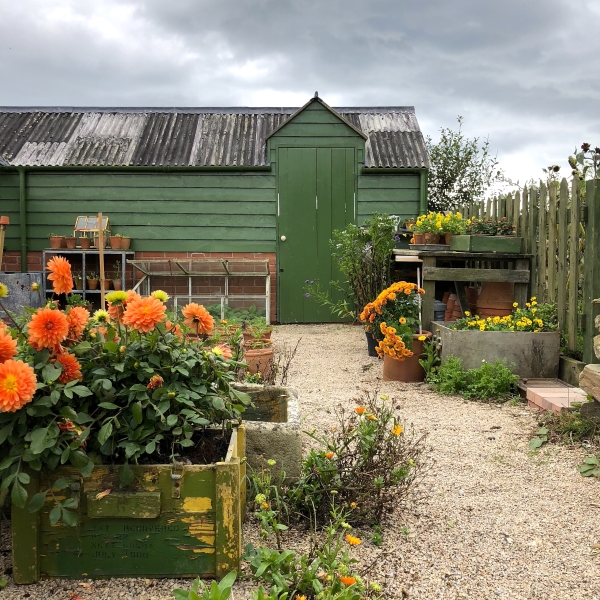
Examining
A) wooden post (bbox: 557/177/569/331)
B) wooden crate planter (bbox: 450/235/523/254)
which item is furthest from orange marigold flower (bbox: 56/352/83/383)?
wooden crate planter (bbox: 450/235/523/254)

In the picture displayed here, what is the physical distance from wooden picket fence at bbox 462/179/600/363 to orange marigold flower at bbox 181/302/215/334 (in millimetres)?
3535

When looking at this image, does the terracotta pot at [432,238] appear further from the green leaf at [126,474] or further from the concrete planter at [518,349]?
the green leaf at [126,474]

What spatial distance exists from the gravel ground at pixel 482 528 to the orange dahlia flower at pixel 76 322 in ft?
2.73

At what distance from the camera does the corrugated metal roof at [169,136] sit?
10.5 metres

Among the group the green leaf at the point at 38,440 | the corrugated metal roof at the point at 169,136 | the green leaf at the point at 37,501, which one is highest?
the corrugated metal roof at the point at 169,136

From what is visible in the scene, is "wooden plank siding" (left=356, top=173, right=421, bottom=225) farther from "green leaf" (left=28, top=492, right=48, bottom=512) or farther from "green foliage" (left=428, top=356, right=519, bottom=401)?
"green leaf" (left=28, top=492, right=48, bottom=512)

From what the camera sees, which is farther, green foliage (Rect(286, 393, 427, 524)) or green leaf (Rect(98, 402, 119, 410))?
green foliage (Rect(286, 393, 427, 524))

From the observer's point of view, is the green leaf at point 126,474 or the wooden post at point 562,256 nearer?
the green leaf at point 126,474

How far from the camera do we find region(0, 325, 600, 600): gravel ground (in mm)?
2246

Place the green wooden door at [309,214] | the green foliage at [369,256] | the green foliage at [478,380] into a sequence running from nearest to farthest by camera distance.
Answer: the green foliage at [478,380], the green foliage at [369,256], the green wooden door at [309,214]

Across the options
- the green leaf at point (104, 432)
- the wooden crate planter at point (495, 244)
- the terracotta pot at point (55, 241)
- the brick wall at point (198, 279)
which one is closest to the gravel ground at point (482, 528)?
the green leaf at point (104, 432)

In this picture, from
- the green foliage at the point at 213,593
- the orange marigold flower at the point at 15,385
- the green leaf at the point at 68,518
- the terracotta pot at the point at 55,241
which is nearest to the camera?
the green foliage at the point at 213,593

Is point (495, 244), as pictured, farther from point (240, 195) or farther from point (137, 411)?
point (240, 195)

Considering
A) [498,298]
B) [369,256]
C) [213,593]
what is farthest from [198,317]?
[369,256]
